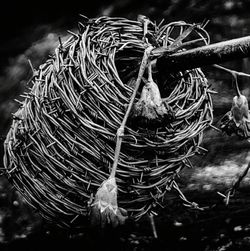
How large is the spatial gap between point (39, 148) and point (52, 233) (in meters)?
0.47

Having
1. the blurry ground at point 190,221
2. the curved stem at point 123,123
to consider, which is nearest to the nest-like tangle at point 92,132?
the curved stem at point 123,123

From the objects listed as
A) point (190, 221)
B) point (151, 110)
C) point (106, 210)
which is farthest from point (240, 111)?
point (190, 221)

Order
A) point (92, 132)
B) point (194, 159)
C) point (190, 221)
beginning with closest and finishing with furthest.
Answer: point (92, 132) < point (190, 221) < point (194, 159)

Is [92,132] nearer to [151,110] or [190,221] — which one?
[151,110]

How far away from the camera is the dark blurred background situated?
1.42 metres

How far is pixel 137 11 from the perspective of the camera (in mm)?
1772

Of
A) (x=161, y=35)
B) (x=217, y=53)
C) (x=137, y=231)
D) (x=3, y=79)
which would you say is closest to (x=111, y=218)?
Result: (x=217, y=53)

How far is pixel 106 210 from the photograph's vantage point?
834 mm

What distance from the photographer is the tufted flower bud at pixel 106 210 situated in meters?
0.83

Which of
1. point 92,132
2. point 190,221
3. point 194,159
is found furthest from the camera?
point 194,159

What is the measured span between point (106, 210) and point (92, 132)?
218mm

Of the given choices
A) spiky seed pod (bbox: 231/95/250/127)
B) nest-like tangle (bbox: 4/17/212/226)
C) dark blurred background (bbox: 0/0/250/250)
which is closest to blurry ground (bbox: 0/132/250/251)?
dark blurred background (bbox: 0/0/250/250)

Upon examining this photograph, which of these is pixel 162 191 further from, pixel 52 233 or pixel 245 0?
pixel 245 0

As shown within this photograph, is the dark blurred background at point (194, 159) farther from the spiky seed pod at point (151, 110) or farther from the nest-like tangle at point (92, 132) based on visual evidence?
the spiky seed pod at point (151, 110)
